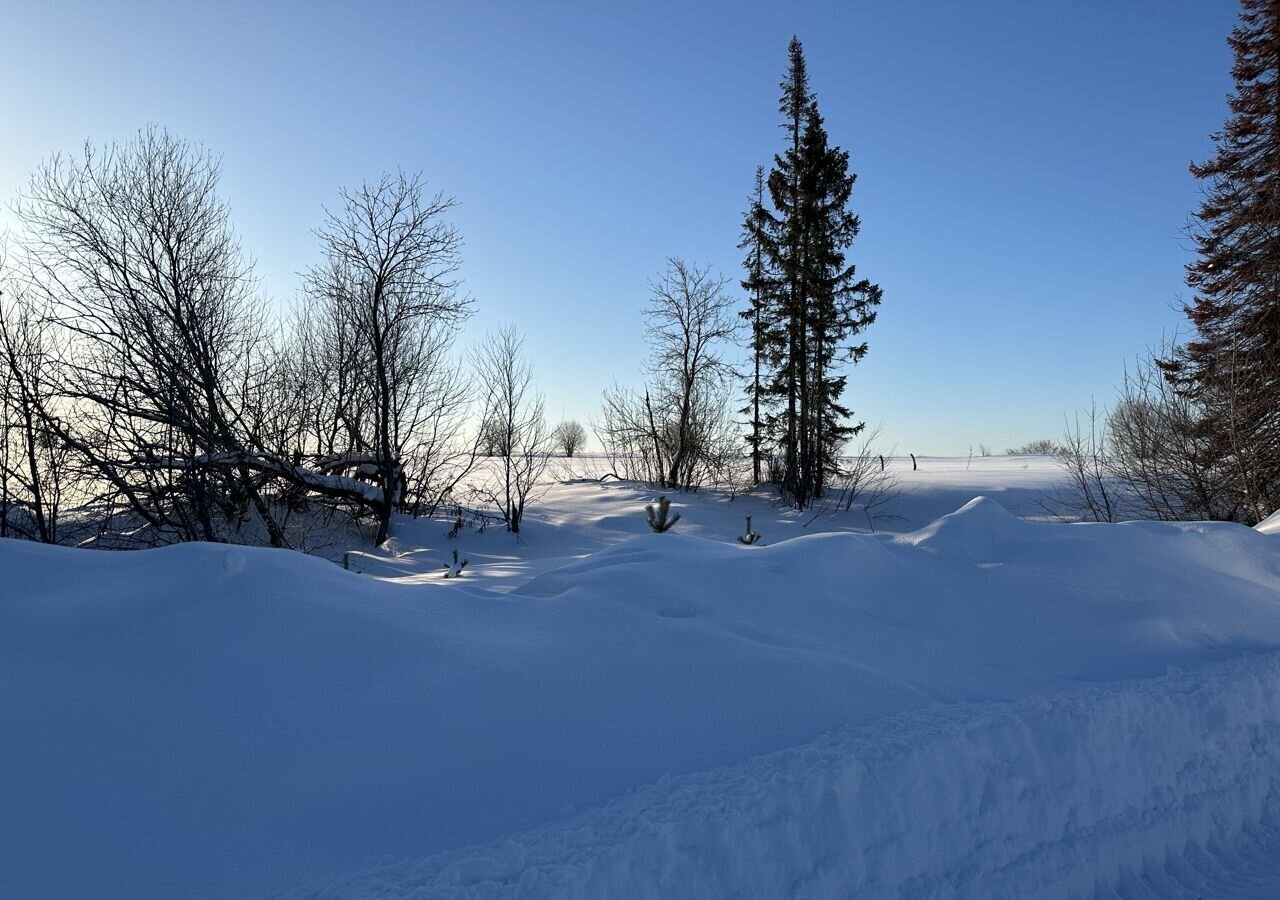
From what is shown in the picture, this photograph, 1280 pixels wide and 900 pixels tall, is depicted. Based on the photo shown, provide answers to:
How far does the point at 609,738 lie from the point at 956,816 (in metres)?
1.87

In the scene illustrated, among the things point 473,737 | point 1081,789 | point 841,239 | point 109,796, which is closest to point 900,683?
point 1081,789

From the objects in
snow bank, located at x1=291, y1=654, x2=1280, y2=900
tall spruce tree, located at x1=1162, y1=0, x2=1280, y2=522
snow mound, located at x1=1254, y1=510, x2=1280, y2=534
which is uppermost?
tall spruce tree, located at x1=1162, y1=0, x2=1280, y2=522

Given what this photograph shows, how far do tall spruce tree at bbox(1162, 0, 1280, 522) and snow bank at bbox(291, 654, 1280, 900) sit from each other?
1135cm

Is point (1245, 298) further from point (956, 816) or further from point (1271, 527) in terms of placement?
point (956, 816)

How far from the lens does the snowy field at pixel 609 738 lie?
294cm

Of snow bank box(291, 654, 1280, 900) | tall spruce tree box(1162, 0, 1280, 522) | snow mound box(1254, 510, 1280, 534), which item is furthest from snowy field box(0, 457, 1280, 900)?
tall spruce tree box(1162, 0, 1280, 522)

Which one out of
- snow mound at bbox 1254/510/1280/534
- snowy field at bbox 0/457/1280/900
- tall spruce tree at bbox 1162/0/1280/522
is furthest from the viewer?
tall spruce tree at bbox 1162/0/1280/522

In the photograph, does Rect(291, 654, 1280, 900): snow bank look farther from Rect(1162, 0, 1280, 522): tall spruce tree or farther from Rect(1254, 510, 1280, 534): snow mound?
Result: Rect(1162, 0, 1280, 522): tall spruce tree

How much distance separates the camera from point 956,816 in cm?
373

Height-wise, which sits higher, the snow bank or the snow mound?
the snow mound

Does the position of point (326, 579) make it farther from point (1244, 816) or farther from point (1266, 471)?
point (1266, 471)

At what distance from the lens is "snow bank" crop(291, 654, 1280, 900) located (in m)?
2.96

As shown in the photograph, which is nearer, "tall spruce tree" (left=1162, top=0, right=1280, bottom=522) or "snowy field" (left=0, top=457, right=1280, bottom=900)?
"snowy field" (left=0, top=457, right=1280, bottom=900)

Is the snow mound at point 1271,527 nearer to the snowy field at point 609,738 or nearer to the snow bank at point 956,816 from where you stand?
the snowy field at point 609,738
